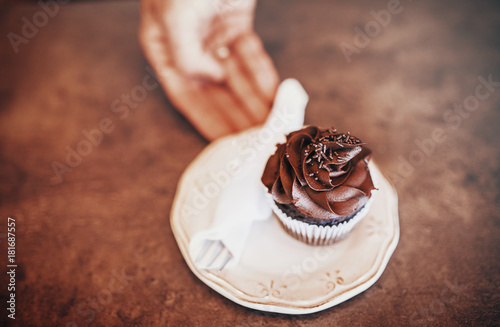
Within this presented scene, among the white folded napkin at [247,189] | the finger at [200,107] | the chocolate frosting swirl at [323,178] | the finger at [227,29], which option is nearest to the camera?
the chocolate frosting swirl at [323,178]

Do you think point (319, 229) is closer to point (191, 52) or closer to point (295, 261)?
point (295, 261)

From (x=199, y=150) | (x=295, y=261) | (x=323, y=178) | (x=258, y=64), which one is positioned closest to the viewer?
(x=323, y=178)

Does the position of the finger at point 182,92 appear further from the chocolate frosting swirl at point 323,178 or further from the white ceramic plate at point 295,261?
the chocolate frosting swirl at point 323,178

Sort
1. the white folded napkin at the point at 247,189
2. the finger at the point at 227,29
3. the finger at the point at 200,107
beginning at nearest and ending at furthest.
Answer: the white folded napkin at the point at 247,189 → the finger at the point at 200,107 → the finger at the point at 227,29

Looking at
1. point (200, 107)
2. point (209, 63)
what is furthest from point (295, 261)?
point (209, 63)

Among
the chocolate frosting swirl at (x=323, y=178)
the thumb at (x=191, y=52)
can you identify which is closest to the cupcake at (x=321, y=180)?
the chocolate frosting swirl at (x=323, y=178)

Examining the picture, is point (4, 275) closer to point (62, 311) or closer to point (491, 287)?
point (62, 311)
